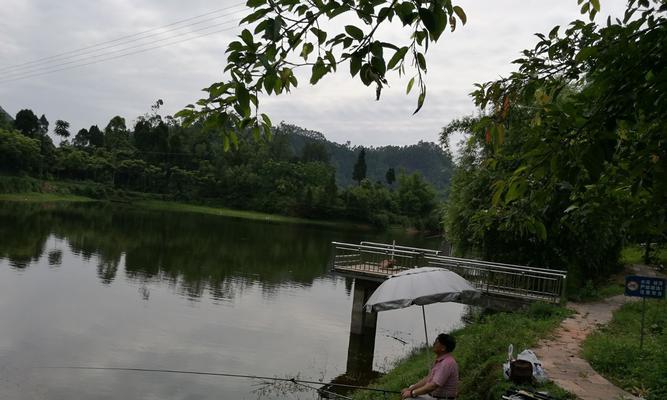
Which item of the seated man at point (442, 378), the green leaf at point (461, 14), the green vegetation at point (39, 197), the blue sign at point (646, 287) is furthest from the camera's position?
the green vegetation at point (39, 197)

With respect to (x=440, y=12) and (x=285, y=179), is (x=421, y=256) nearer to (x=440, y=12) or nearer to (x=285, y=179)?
(x=440, y=12)

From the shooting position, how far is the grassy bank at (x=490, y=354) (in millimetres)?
8117

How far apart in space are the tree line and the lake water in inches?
1980

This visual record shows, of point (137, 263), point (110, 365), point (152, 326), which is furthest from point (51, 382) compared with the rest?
point (137, 263)

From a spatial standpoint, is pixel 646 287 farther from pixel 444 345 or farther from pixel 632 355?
pixel 444 345

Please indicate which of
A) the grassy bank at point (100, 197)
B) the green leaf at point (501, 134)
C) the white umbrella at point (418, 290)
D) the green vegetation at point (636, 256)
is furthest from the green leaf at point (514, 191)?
the grassy bank at point (100, 197)

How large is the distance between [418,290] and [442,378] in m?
2.34

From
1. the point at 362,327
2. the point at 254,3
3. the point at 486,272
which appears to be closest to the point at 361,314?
the point at 362,327

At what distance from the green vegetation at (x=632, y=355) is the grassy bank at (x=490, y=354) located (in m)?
1.08

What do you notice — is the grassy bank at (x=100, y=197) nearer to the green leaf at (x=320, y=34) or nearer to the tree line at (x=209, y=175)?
the tree line at (x=209, y=175)

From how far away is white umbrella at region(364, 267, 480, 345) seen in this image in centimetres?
834

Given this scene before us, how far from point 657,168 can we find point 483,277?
504 inches

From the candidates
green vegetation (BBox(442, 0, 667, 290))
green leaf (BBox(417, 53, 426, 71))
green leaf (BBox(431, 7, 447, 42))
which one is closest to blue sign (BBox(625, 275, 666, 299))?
green vegetation (BBox(442, 0, 667, 290))

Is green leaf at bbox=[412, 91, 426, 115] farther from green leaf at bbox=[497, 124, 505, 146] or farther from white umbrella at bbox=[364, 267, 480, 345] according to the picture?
white umbrella at bbox=[364, 267, 480, 345]
